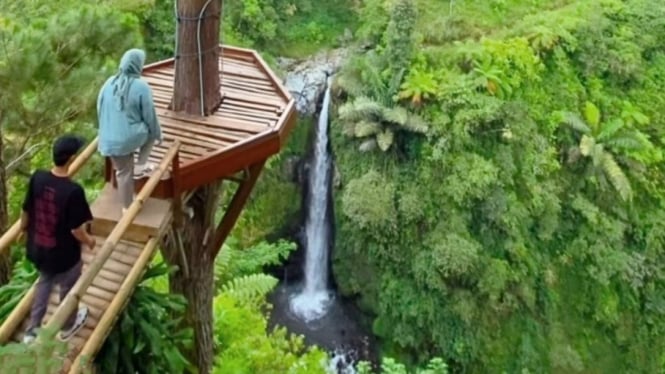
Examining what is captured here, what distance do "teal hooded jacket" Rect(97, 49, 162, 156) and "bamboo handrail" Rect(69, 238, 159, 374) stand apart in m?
0.62

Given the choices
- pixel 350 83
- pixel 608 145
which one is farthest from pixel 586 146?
pixel 350 83

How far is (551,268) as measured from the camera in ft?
42.4

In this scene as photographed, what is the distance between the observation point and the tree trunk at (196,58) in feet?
16.2

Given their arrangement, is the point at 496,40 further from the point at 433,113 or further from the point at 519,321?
the point at 519,321

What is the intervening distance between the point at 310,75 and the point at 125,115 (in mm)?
11280

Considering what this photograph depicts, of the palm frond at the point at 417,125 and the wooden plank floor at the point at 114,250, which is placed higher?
the wooden plank floor at the point at 114,250

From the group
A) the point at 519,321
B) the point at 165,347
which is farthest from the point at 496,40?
the point at 165,347

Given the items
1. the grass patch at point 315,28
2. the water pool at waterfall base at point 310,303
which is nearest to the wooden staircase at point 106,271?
the water pool at waterfall base at point 310,303

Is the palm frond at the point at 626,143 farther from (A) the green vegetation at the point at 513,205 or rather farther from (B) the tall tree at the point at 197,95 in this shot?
(B) the tall tree at the point at 197,95

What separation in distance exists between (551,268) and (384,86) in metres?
4.53

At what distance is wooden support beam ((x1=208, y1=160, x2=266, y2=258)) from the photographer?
16.8 feet

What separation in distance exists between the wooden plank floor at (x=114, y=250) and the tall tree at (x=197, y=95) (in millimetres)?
504

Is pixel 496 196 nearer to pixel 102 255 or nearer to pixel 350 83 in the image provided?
pixel 350 83

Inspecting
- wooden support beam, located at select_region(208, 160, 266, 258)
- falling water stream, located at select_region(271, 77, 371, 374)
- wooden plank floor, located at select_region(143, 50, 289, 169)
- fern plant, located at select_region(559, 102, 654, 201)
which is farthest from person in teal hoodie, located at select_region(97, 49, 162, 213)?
fern plant, located at select_region(559, 102, 654, 201)
